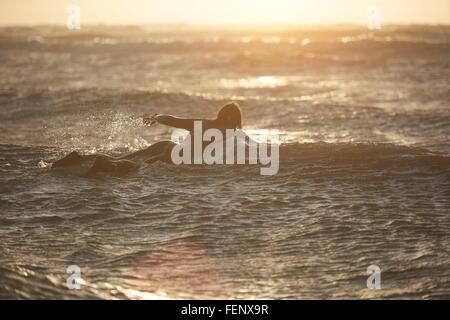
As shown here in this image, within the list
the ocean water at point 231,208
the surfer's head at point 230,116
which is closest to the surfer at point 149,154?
the surfer's head at point 230,116

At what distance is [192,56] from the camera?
55.4 m

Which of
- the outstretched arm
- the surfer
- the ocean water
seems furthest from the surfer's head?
the ocean water

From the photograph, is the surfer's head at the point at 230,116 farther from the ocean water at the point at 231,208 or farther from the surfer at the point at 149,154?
the ocean water at the point at 231,208

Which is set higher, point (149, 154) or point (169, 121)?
point (169, 121)

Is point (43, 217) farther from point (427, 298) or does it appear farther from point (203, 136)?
point (427, 298)

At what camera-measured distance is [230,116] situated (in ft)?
47.9

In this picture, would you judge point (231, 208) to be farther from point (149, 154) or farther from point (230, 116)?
point (149, 154)

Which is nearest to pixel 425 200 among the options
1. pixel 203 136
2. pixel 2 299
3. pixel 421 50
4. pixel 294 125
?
pixel 203 136

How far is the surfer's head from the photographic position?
573 inches

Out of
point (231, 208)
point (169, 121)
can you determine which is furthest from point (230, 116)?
point (231, 208)

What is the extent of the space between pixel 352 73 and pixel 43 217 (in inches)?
1318

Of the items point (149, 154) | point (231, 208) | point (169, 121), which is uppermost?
point (169, 121)

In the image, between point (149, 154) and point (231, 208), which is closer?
point (231, 208)

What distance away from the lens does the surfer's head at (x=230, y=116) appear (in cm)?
1455
